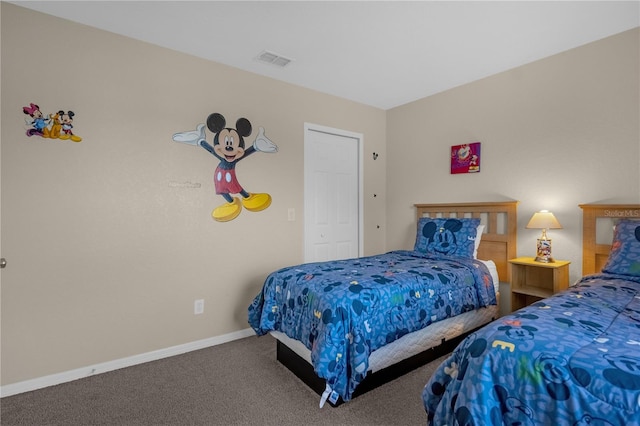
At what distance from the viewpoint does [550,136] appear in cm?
289

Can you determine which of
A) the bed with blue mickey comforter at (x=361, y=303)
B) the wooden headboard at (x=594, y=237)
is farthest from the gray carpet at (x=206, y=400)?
the wooden headboard at (x=594, y=237)

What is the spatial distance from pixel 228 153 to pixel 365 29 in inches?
61.6

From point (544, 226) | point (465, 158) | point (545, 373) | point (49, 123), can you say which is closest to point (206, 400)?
point (545, 373)

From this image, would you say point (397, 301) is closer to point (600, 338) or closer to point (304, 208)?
point (600, 338)

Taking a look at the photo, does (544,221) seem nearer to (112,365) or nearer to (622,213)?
(622,213)

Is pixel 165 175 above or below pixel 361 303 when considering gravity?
above

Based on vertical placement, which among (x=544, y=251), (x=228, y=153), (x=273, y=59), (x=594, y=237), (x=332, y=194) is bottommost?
(x=544, y=251)

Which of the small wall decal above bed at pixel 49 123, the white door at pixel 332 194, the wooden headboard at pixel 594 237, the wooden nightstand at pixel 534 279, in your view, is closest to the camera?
the small wall decal above bed at pixel 49 123

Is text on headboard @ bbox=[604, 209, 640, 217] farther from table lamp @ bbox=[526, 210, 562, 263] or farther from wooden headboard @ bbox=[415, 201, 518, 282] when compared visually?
wooden headboard @ bbox=[415, 201, 518, 282]

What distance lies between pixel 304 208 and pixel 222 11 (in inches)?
76.9

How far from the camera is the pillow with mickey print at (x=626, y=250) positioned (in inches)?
82.7

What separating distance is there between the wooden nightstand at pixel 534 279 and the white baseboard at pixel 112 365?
8.12 feet

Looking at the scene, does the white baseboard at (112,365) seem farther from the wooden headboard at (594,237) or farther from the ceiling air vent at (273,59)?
the wooden headboard at (594,237)

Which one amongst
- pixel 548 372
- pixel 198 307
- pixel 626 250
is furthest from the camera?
pixel 198 307
